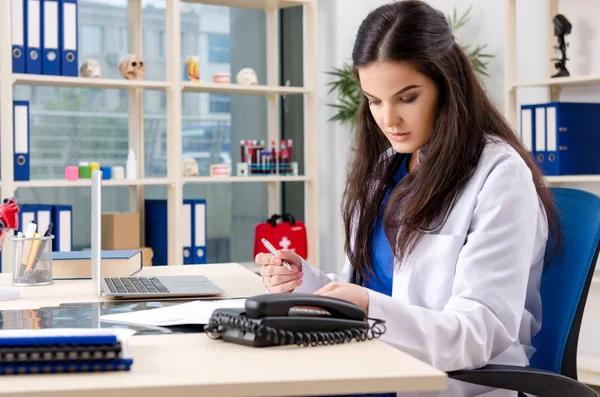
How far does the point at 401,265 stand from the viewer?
5.01 feet

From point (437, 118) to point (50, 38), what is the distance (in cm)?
246

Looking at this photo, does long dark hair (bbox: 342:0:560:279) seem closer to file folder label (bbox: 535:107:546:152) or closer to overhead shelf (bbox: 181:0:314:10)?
file folder label (bbox: 535:107:546:152)

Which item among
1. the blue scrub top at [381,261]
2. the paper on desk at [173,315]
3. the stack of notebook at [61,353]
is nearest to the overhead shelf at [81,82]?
the blue scrub top at [381,261]

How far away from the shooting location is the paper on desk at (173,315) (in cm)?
127

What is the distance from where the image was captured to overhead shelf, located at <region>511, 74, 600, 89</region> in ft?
11.1

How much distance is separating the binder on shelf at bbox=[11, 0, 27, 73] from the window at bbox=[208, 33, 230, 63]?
1.33m

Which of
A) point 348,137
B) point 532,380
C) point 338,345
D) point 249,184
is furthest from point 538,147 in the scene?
point 338,345

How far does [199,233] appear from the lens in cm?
392

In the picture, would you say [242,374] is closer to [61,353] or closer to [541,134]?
[61,353]

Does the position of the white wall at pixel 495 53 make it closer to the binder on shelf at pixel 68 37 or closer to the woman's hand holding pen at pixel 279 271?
the binder on shelf at pixel 68 37

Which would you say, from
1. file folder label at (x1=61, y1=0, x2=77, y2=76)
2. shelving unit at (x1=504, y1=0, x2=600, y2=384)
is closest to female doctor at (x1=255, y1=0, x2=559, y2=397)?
shelving unit at (x1=504, y1=0, x2=600, y2=384)

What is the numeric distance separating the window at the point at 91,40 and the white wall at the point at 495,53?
1.24 meters

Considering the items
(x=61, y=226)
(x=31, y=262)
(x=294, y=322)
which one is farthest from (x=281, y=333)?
(x=61, y=226)

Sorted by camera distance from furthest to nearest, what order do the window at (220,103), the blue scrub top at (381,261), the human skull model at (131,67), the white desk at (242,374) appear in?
the window at (220,103) < the human skull model at (131,67) < the blue scrub top at (381,261) < the white desk at (242,374)
